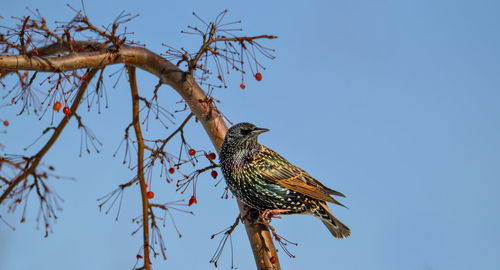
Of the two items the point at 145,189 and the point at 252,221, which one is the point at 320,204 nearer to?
the point at 252,221

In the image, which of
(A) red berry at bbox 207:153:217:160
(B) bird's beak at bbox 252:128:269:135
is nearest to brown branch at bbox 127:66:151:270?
(A) red berry at bbox 207:153:217:160

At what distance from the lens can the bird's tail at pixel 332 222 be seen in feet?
14.6

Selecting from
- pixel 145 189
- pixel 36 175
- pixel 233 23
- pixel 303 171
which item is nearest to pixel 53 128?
pixel 36 175

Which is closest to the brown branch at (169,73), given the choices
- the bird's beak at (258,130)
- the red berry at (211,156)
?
the red berry at (211,156)

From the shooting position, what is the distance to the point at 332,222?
14.7ft

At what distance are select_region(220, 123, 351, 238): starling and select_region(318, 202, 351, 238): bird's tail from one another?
152 millimetres

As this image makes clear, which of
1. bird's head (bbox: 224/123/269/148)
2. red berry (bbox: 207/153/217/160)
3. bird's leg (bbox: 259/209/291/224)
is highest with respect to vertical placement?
red berry (bbox: 207/153/217/160)

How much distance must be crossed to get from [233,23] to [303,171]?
1509mm

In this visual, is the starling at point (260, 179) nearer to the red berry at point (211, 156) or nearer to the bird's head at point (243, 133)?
the bird's head at point (243, 133)

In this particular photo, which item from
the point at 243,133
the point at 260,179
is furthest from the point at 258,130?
the point at 260,179

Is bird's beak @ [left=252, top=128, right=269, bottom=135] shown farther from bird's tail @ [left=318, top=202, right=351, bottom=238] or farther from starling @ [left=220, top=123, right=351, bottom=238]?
bird's tail @ [left=318, top=202, right=351, bottom=238]

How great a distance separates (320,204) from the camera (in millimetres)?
4418

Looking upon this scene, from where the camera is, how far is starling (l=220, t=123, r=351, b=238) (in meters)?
4.12

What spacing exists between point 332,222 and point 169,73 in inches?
82.9
